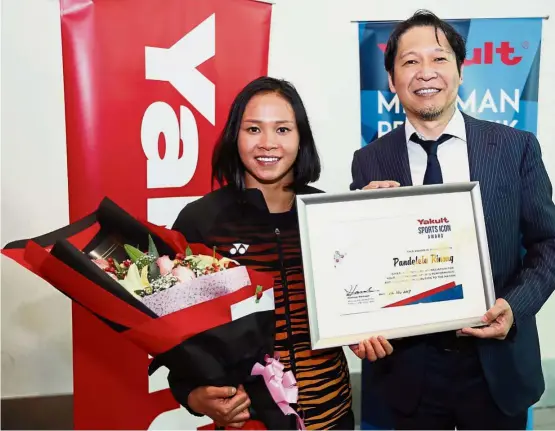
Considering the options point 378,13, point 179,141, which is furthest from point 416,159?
point 378,13

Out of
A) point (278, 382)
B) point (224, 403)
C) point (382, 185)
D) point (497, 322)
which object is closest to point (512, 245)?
point (497, 322)

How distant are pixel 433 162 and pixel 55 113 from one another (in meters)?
1.81

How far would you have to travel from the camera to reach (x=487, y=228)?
1.62 meters

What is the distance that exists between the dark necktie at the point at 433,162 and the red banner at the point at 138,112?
0.91m

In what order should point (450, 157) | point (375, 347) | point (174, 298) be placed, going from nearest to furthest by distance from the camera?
point (174, 298)
point (375, 347)
point (450, 157)

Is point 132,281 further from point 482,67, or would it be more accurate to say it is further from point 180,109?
point 482,67

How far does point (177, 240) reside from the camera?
140cm

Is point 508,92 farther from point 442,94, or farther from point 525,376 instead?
point 525,376

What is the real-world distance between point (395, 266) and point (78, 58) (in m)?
1.49

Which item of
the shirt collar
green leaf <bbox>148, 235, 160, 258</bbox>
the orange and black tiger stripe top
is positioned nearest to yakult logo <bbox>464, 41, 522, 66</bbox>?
the shirt collar

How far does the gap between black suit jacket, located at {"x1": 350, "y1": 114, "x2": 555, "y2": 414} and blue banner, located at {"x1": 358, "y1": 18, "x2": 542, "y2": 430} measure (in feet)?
2.55

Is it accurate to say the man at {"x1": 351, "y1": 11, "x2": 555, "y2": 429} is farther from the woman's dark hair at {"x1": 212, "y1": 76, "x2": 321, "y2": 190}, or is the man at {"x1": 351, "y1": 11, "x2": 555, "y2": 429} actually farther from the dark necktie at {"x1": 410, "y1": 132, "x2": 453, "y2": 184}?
the woman's dark hair at {"x1": 212, "y1": 76, "x2": 321, "y2": 190}
